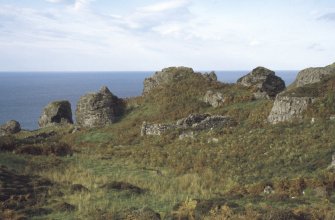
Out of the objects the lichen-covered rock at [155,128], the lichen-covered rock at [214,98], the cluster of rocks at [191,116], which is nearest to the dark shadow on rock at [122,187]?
the cluster of rocks at [191,116]

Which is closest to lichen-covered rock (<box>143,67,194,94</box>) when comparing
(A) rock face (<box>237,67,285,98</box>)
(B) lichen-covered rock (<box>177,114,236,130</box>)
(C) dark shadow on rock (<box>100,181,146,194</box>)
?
(A) rock face (<box>237,67,285,98</box>)

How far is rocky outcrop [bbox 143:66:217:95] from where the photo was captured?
A: 59.7 meters

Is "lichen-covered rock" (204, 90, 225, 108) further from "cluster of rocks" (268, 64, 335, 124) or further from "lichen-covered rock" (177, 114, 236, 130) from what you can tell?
"cluster of rocks" (268, 64, 335, 124)

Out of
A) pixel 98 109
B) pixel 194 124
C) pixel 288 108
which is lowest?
pixel 98 109

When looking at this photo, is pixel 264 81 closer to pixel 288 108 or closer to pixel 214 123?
pixel 214 123

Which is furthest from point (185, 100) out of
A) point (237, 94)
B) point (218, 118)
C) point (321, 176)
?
point (321, 176)

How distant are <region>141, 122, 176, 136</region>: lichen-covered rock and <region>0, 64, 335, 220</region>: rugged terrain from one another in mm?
101

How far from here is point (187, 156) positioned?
30453mm

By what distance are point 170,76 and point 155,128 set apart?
19.8 metres

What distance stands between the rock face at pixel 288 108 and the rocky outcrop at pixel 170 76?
75.4 ft

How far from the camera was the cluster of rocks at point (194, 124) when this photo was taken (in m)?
38.0

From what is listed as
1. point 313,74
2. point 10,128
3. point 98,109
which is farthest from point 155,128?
point 10,128

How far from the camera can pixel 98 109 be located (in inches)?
2183

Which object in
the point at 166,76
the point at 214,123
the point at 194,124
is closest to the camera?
the point at 214,123
